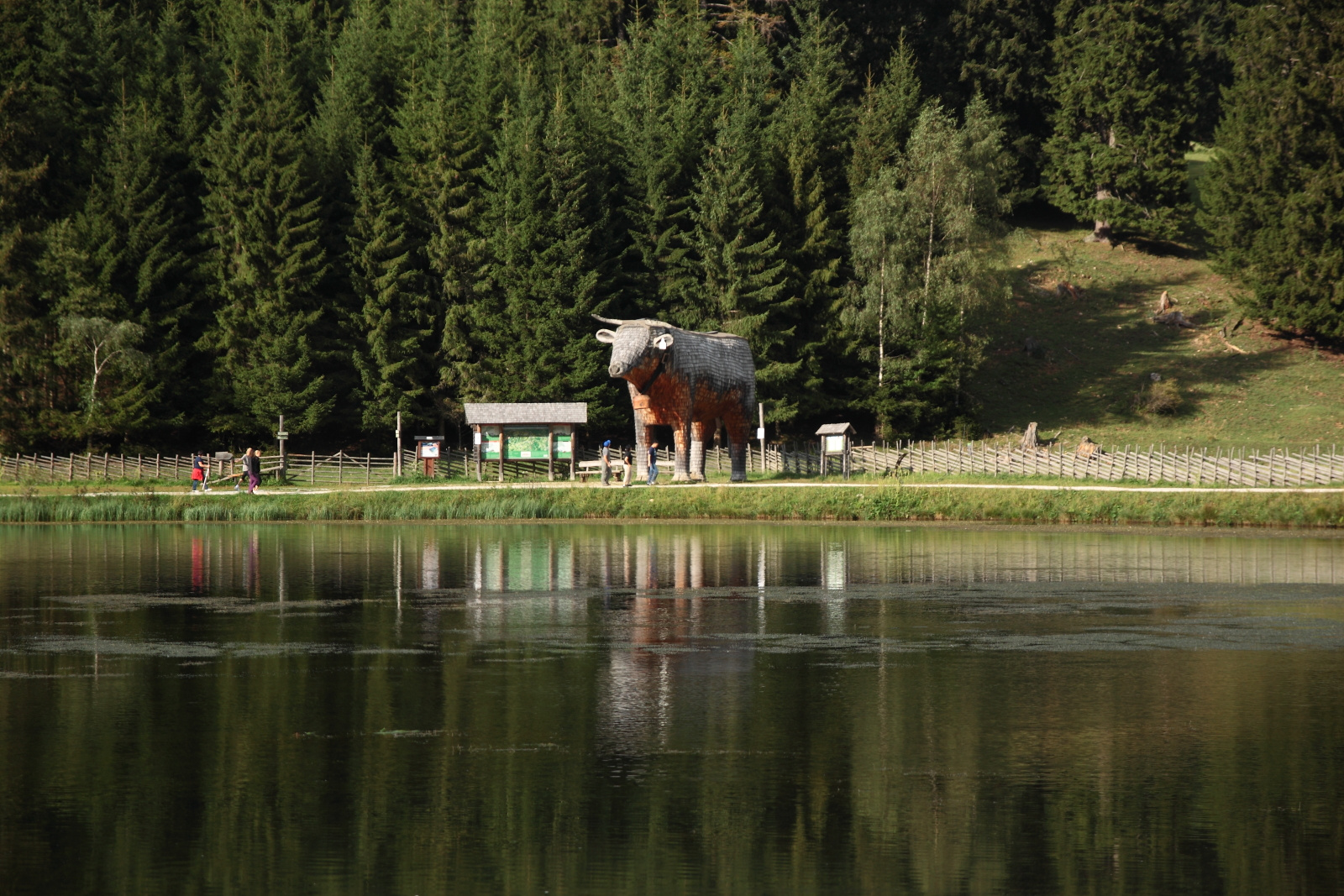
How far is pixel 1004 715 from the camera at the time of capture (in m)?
16.9

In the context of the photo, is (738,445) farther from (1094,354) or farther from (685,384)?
(1094,354)

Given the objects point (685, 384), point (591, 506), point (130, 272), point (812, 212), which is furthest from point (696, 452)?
point (130, 272)

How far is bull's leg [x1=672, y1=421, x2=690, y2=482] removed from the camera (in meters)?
50.9

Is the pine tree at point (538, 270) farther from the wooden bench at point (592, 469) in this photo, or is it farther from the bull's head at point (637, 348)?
the bull's head at point (637, 348)

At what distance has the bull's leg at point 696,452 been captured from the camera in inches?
2015

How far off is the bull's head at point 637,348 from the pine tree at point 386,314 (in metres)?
16.1

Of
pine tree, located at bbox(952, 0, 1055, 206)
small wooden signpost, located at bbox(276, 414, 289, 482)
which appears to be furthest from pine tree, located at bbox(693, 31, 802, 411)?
pine tree, located at bbox(952, 0, 1055, 206)

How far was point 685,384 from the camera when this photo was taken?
50219 millimetres

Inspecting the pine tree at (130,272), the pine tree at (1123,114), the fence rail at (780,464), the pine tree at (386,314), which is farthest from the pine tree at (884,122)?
the pine tree at (130,272)

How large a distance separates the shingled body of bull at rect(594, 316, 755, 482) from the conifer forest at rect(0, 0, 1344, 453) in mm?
10775

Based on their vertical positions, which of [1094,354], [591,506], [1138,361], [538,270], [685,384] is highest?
[538,270]

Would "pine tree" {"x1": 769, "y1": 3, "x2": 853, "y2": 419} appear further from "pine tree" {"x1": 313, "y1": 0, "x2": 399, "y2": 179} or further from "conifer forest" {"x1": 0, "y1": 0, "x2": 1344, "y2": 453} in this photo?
"pine tree" {"x1": 313, "y1": 0, "x2": 399, "y2": 179}

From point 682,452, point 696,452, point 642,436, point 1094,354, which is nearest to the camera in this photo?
point 682,452

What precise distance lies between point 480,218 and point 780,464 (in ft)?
62.4
